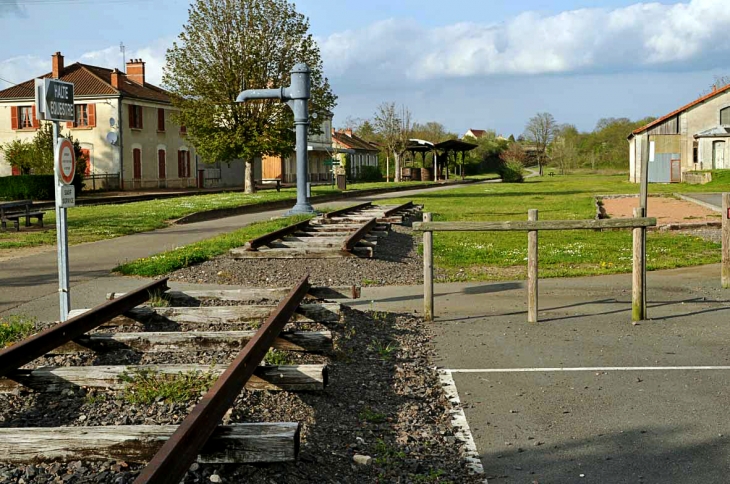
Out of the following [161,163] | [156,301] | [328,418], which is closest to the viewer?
[328,418]

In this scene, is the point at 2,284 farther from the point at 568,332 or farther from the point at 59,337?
the point at 568,332

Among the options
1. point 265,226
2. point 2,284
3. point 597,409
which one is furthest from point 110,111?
point 597,409

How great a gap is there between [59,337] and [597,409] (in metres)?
4.02

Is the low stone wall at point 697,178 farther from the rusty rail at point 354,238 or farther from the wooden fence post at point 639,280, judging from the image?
the wooden fence post at point 639,280

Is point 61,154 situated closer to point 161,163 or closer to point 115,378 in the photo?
point 115,378

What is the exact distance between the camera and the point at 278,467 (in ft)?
14.8

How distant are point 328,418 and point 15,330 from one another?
→ 409cm

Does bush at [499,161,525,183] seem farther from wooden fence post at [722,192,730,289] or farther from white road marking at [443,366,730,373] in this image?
white road marking at [443,366,730,373]

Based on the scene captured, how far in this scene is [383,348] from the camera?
818 cm

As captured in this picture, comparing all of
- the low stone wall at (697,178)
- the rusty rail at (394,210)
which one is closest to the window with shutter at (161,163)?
the rusty rail at (394,210)

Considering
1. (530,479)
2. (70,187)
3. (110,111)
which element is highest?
Result: (110,111)

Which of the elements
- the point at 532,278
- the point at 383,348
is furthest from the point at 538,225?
the point at 383,348

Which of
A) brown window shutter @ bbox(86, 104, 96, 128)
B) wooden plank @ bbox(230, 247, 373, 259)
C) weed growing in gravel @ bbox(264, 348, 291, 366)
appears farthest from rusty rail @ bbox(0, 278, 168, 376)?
brown window shutter @ bbox(86, 104, 96, 128)

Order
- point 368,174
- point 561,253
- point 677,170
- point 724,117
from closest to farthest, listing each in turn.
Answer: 1. point 561,253
2. point 724,117
3. point 677,170
4. point 368,174
